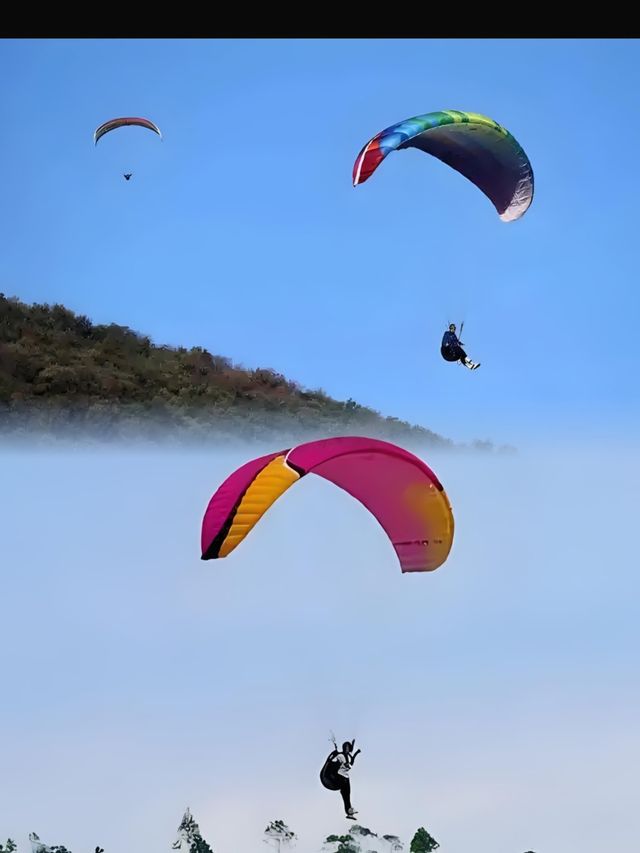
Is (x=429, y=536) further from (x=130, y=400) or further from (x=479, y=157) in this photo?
(x=130, y=400)

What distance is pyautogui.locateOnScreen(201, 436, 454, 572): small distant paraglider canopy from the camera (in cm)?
845

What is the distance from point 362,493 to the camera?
399 inches

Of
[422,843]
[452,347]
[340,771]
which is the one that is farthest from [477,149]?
[422,843]

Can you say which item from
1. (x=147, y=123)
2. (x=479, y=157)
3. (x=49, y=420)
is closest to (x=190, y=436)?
(x=49, y=420)

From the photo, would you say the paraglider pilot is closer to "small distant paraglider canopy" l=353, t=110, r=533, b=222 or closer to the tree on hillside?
"small distant paraglider canopy" l=353, t=110, r=533, b=222

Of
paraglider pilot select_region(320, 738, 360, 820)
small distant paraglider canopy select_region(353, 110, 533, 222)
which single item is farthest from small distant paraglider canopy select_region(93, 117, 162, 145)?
paraglider pilot select_region(320, 738, 360, 820)

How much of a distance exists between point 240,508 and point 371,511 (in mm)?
2127

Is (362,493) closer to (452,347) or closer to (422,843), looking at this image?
(452,347)

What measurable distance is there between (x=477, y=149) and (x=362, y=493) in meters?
3.23

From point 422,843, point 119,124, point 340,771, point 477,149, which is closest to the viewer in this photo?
point 340,771

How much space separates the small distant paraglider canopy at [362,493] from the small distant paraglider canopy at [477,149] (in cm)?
226

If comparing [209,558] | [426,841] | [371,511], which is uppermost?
[371,511]

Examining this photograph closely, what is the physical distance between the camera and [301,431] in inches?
1410

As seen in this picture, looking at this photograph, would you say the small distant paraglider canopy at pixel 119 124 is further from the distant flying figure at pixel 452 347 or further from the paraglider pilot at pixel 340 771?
the paraglider pilot at pixel 340 771
